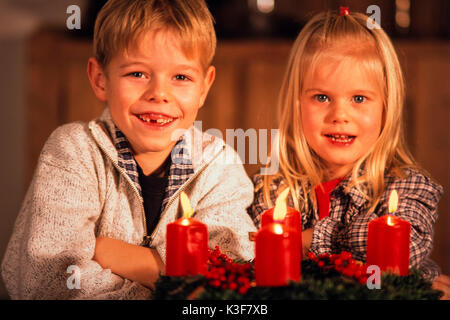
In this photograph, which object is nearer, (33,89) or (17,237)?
(17,237)

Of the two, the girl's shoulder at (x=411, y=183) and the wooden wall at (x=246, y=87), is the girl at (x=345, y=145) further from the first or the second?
the wooden wall at (x=246, y=87)

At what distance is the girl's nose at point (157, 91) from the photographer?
0.91m

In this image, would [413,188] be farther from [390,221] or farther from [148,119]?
[148,119]

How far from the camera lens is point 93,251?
2.92ft

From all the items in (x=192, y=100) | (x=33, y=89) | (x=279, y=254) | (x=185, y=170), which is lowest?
(x=279, y=254)

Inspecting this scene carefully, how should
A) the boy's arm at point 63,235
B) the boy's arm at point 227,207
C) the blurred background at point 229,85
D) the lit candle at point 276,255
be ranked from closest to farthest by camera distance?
the lit candle at point 276,255 < the boy's arm at point 63,235 < the boy's arm at point 227,207 < the blurred background at point 229,85

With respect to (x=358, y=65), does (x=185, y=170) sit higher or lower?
lower

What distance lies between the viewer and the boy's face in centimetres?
90

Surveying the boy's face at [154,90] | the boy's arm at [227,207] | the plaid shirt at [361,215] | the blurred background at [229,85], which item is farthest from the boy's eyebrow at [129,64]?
the blurred background at [229,85]

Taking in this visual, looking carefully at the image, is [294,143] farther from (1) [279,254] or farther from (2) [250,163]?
(1) [279,254]

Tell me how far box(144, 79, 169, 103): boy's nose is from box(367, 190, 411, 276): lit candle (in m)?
0.40

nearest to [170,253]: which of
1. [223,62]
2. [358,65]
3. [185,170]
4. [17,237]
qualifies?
[185,170]

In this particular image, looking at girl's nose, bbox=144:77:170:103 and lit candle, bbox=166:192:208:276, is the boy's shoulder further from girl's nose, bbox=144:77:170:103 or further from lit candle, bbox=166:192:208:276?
lit candle, bbox=166:192:208:276

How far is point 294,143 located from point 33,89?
113 cm
